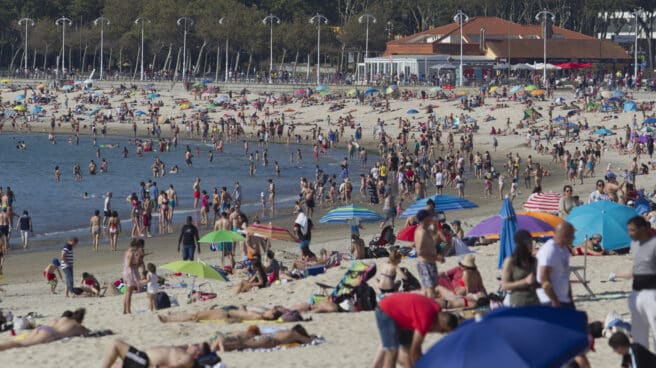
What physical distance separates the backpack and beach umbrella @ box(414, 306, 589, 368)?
19.7ft

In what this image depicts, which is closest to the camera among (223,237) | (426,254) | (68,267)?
(426,254)

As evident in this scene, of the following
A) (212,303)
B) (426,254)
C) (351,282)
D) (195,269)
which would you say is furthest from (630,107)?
(426,254)

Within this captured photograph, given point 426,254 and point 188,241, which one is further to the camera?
point 188,241

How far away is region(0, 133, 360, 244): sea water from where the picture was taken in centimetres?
3403

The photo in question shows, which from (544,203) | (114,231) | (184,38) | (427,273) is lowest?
(114,231)

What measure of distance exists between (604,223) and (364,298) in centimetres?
292

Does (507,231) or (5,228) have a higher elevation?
(507,231)

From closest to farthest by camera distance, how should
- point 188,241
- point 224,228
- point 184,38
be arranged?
point 188,241 < point 224,228 < point 184,38

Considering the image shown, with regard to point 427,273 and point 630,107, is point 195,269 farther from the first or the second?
point 630,107

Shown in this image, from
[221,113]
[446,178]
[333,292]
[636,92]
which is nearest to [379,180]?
[446,178]

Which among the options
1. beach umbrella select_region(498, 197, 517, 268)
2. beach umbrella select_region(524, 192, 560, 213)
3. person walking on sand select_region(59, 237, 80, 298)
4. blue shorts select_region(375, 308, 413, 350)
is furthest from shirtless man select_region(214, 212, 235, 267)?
blue shorts select_region(375, 308, 413, 350)

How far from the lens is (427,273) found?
1337 centimetres

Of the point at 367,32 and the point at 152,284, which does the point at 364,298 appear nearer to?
the point at 152,284

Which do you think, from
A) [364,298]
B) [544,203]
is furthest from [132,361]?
[544,203]
